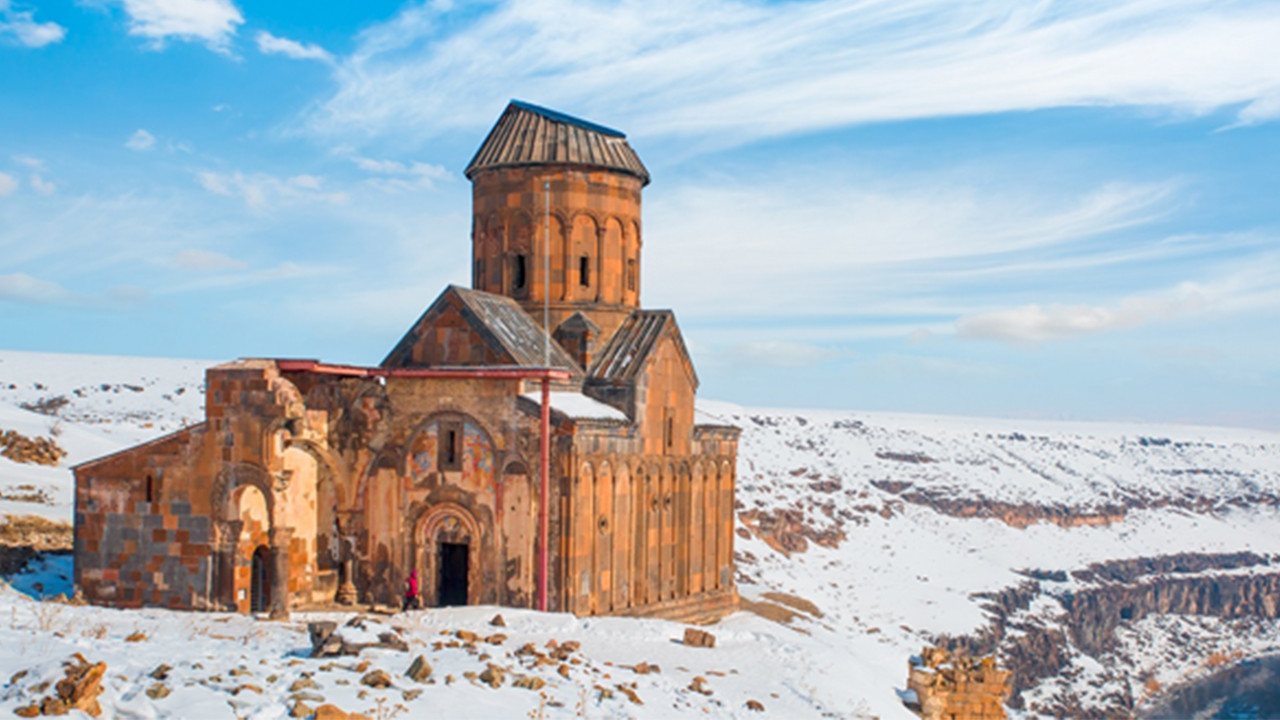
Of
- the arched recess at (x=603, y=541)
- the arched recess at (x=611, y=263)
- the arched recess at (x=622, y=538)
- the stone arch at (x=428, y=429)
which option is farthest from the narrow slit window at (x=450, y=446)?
the arched recess at (x=611, y=263)

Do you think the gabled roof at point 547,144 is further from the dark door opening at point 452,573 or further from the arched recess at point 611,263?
the dark door opening at point 452,573

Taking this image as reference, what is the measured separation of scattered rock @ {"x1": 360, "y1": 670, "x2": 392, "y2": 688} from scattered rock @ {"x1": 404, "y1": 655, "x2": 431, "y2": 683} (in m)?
0.50

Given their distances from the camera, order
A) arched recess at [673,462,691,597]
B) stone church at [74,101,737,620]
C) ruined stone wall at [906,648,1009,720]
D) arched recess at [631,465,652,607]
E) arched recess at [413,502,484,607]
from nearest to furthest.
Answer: ruined stone wall at [906,648,1009,720]
stone church at [74,101,737,620]
arched recess at [413,502,484,607]
arched recess at [631,465,652,607]
arched recess at [673,462,691,597]

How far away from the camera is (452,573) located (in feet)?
85.4

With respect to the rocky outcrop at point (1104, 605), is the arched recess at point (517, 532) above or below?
above

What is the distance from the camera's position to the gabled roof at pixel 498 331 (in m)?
27.0

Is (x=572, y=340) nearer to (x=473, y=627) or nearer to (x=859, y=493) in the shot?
(x=473, y=627)

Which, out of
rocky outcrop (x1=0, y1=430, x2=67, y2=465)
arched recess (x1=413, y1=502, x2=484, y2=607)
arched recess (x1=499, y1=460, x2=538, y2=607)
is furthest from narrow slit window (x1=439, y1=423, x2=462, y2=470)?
rocky outcrop (x1=0, y1=430, x2=67, y2=465)

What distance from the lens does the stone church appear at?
24.3m

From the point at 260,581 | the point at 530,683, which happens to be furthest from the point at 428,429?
the point at 530,683

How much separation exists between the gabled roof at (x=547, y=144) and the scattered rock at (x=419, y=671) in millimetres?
16640

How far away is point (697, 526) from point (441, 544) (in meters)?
7.21

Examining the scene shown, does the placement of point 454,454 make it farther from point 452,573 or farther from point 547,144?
point 547,144

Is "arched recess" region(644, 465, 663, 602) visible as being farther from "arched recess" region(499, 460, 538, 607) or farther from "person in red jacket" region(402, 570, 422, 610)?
"person in red jacket" region(402, 570, 422, 610)
